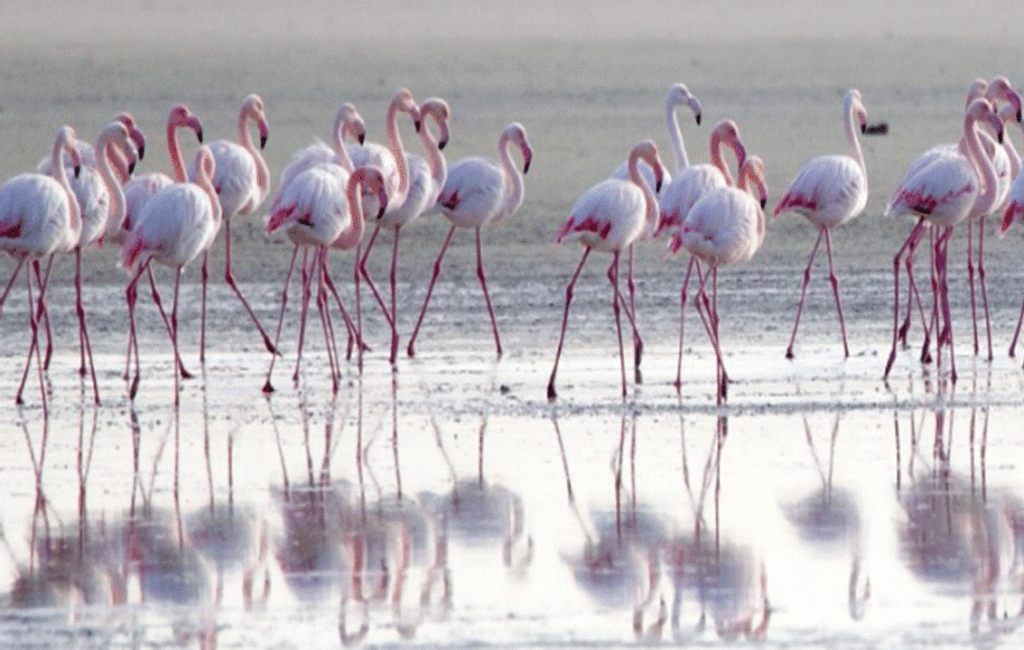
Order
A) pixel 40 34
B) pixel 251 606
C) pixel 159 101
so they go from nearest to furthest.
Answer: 1. pixel 251 606
2. pixel 159 101
3. pixel 40 34

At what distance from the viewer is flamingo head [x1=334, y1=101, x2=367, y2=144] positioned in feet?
49.6

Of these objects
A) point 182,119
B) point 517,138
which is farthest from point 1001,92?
point 182,119

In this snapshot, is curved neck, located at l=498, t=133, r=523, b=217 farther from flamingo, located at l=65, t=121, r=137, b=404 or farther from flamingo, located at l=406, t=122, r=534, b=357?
flamingo, located at l=65, t=121, r=137, b=404

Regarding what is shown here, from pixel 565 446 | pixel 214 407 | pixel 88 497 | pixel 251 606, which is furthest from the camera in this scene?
pixel 214 407

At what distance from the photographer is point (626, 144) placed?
3070 cm

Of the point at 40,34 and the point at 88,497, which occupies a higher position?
the point at 40,34

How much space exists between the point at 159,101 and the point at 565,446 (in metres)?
31.3

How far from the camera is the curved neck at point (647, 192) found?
1294cm

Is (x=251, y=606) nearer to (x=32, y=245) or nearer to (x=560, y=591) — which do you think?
(x=560, y=591)

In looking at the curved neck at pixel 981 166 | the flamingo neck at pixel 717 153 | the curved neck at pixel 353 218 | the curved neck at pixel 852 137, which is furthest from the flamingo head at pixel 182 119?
the curved neck at pixel 981 166

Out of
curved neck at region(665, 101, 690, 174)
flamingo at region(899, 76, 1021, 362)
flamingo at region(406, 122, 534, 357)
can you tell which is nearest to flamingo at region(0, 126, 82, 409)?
flamingo at region(406, 122, 534, 357)

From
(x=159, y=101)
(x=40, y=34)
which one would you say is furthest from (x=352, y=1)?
(x=159, y=101)

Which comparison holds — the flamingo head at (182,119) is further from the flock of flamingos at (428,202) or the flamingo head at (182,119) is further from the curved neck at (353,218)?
the curved neck at (353,218)

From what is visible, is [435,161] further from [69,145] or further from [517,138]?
[69,145]
